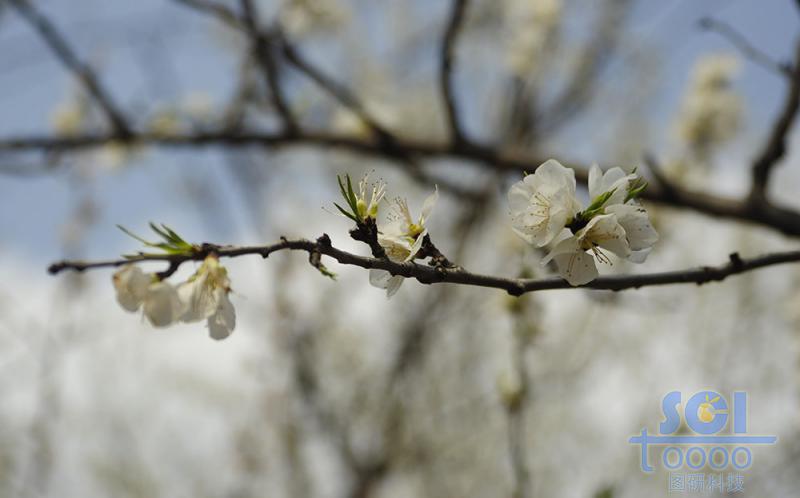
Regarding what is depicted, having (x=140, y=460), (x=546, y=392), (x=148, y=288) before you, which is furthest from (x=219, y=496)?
(x=148, y=288)

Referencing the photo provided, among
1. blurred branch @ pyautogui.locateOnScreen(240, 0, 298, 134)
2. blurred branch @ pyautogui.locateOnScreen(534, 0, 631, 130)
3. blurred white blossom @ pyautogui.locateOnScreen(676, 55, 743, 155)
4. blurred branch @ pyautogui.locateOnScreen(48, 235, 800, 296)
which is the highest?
blurred branch @ pyautogui.locateOnScreen(534, 0, 631, 130)

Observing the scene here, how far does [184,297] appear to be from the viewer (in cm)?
98

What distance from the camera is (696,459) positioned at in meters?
2.63

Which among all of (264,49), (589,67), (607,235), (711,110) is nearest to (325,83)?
(264,49)

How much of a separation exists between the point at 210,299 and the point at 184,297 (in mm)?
36

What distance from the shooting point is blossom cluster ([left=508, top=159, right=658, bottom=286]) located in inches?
37.5

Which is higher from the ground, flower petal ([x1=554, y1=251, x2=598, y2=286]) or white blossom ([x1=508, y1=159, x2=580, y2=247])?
white blossom ([x1=508, y1=159, x2=580, y2=247])

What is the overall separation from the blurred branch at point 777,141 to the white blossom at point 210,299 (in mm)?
1683

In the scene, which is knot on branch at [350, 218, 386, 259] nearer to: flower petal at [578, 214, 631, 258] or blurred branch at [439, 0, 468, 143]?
flower petal at [578, 214, 631, 258]

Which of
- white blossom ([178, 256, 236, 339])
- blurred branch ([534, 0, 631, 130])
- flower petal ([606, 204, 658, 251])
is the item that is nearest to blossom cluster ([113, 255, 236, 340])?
white blossom ([178, 256, 236, 339])

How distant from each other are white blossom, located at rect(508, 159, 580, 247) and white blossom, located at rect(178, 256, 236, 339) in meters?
0.42

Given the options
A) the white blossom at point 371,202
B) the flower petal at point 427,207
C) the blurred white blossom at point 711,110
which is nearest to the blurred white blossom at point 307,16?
the blurred white blossom at point 711,110

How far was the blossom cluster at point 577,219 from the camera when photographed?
0.95 m

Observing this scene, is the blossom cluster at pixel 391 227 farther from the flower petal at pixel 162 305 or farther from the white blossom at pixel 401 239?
the flower petal at pixel 162 305
